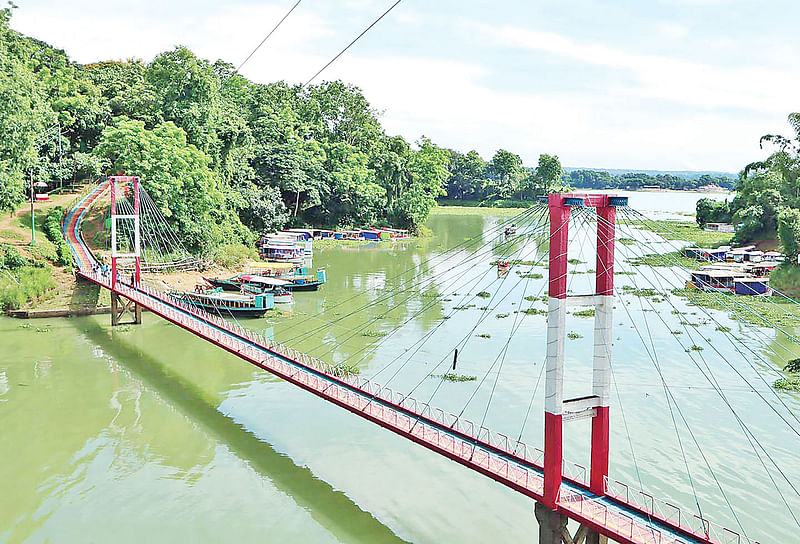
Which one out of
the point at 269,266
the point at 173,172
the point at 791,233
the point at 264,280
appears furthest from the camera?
the point at 269,266

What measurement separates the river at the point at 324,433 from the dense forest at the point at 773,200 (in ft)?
35.0

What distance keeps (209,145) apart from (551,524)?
34.2 metres

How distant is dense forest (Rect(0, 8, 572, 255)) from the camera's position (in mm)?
32656

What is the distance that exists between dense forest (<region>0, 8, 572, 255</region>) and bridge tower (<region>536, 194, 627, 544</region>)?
25.8 metres

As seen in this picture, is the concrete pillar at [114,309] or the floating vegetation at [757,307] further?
the floating vegetation at [757,307]

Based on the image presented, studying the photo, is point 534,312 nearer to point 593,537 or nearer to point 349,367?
point 349,367

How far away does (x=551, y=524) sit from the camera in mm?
9680

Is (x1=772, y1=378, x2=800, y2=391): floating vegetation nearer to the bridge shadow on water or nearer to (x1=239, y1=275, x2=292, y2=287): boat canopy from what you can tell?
the bridge shadow on water

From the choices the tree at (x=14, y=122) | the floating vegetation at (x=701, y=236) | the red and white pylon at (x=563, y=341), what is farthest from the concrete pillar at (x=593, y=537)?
the floating vegetation at (x=701, y=236)

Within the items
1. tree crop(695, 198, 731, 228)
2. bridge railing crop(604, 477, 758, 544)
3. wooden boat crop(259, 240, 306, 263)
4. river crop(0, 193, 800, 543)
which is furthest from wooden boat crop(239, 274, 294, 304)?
tree crop(695, 198, 731, 228)

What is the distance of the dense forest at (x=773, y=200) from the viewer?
3428 centimetres

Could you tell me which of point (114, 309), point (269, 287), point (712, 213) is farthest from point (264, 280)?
point (712, 213)

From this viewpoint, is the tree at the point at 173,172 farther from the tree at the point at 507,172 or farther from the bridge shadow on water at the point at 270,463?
the tree at the point at 507,172

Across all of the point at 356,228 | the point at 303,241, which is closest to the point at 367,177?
the point at 356,228
